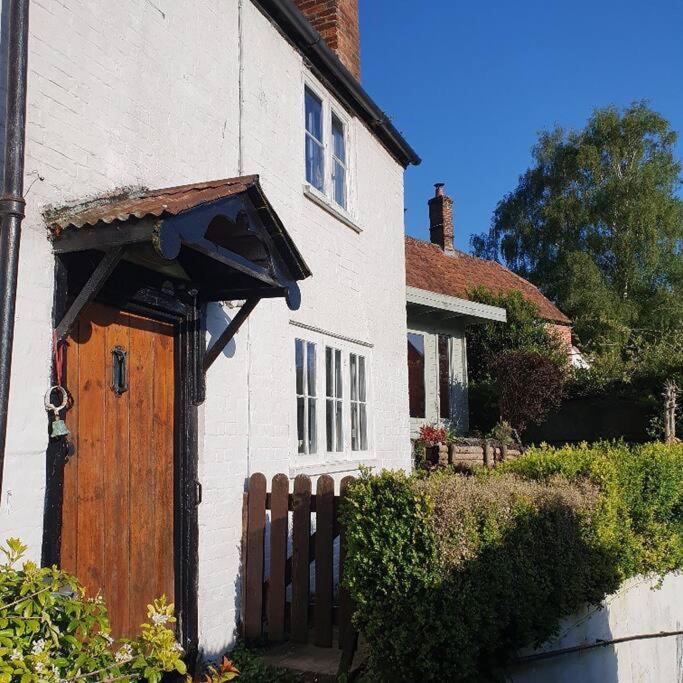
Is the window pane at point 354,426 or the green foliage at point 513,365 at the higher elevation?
the green foliage at point 513,365

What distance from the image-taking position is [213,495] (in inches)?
216

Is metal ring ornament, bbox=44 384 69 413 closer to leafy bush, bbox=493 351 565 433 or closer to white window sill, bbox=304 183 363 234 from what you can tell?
white window sill, bbox=304 183 363 234

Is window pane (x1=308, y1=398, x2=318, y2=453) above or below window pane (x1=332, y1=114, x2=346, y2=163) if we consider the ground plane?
below

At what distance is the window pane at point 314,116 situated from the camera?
314 inches

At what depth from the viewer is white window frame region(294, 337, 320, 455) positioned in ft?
23.5

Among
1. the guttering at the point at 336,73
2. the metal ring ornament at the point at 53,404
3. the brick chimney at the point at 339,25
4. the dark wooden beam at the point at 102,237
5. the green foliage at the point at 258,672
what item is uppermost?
the brick chimney at the point at 339,25

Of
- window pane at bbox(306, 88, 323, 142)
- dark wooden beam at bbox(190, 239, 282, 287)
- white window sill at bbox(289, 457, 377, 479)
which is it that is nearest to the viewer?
dark wooden beam at bbox(190, 239, 282, 287)

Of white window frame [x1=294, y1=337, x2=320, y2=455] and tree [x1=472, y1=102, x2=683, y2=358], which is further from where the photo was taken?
tree [x1=472, y1=102, x2=683, y2=358]

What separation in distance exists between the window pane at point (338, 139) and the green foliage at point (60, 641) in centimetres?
651

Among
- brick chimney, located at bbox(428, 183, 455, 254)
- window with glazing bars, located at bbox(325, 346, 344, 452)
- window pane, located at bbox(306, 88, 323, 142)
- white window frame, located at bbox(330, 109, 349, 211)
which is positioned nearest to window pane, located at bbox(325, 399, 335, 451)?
window with glazing bars, located at bbox(325, 346, 344, 452)

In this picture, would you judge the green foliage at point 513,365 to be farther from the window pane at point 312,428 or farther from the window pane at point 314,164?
the window pane at point 312,428

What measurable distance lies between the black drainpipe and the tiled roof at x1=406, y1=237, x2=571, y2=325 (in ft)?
39.7

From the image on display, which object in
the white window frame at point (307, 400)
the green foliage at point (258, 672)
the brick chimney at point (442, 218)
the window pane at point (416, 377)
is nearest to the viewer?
the green foliage at point (258, 672)

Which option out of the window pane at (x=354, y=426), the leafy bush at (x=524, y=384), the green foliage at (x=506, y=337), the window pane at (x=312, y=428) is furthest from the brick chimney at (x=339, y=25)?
the green foliage at (x=506, y=337)
